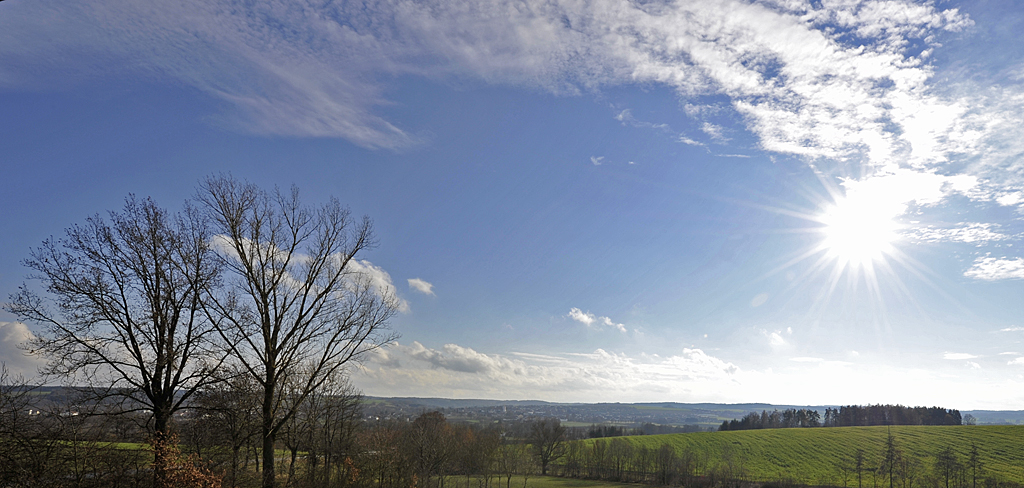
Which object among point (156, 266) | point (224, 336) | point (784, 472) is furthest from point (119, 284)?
point (784, 472)

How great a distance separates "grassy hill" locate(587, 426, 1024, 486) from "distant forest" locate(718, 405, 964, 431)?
19327mm

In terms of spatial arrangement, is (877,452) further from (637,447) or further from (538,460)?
(538,460)

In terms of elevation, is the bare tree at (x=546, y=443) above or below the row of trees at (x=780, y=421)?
above

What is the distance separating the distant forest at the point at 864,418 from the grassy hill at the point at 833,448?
1933cm

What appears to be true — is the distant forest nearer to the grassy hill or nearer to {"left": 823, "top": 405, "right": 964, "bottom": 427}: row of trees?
{"left": 823, "top": 405, "right": 964, "bottom": 427}: row of trees

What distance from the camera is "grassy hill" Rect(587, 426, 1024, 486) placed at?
62188mm

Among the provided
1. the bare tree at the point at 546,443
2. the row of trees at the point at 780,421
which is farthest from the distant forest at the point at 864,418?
the bare tree at the point at 546,443

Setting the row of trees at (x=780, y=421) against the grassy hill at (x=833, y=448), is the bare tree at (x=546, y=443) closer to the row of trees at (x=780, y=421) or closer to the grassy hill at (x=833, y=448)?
the grassy hill at (x=833, y=448)

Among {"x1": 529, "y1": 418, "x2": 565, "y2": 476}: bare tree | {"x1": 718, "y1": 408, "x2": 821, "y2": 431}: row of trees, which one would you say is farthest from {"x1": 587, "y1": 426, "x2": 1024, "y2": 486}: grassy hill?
{"x1": 718, "y1": 408, "x2": 821, "y2": 431}: row of trees

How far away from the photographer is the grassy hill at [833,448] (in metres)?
62.2

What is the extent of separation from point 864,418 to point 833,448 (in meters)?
42.0

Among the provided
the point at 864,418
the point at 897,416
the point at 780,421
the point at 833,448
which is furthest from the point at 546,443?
the point at 897,416

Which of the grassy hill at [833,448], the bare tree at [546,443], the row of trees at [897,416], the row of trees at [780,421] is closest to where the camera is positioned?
the grassy hill at [833,448]

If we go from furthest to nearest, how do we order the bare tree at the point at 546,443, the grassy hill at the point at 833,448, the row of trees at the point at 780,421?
the row of trees at the point at 780,421, the bare tree at the point at 546,443, the grassy hill at the point at 833,448
